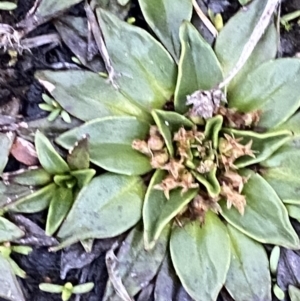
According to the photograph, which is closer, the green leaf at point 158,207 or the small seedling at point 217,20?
the green leaf at point 158,207

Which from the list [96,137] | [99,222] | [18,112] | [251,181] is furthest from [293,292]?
[18,112]

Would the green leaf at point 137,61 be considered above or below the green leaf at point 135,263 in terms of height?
above

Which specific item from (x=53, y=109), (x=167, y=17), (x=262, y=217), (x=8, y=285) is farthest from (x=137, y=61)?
(x=8, y=285)

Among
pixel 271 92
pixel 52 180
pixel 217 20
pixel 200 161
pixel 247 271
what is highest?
pixel 217 20

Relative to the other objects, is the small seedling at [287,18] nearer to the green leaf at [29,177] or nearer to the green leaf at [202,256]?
the green leaf at [202,256]

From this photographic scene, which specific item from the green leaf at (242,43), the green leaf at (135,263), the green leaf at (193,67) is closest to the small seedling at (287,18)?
the green leaf at (242,43)

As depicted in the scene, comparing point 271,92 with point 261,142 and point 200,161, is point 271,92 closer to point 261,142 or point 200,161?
point 261,142

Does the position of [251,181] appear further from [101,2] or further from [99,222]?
Answer: [101,2]
